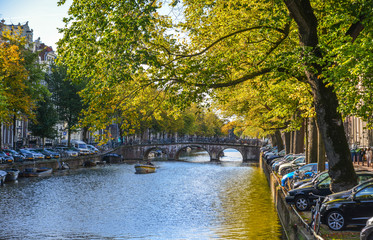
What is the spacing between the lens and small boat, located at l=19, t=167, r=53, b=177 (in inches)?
1762

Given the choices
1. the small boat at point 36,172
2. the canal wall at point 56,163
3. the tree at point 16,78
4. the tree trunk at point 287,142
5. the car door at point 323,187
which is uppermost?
the tree at point 16,78

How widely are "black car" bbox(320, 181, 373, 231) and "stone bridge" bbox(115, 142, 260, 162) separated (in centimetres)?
6784

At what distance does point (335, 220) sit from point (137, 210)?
14950 mm

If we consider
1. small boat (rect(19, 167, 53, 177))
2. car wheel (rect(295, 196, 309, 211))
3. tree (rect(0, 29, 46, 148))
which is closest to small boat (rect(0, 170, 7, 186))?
tree (rect(0, 29, 46, 148))

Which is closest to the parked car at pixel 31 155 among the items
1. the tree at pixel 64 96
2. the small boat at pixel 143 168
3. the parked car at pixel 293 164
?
the small boat at pixel 143 168

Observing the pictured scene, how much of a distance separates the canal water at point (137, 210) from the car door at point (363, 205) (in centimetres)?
571

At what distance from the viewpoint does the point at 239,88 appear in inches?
852

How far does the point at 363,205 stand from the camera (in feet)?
42.1

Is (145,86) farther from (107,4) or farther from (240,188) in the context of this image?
(240,188)

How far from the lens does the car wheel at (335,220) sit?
1310cm

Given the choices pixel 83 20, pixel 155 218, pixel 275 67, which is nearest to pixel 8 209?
pixel 155 218

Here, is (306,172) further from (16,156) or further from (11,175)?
(16,156)

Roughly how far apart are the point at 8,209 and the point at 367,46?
71.4 feet

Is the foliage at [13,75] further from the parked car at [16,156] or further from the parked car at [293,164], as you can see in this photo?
the parked car at [293,164]
